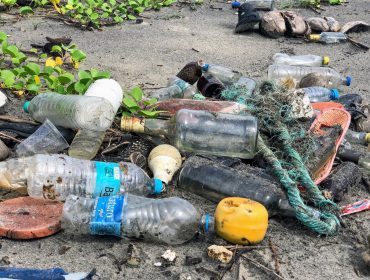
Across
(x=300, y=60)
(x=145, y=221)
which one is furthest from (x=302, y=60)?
(x=145, y=221)

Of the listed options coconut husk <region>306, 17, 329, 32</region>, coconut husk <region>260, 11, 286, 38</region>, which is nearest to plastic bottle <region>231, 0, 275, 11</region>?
coconut husk <region>260, 11, 286, 38</region>

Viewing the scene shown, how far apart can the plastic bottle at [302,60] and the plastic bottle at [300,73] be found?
37 cm

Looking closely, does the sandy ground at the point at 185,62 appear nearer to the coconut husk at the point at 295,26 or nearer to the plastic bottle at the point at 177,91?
the coconut husk at the point at 295,26

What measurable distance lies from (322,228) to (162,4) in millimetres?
5086

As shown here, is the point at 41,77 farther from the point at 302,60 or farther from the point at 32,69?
the point at 302,60

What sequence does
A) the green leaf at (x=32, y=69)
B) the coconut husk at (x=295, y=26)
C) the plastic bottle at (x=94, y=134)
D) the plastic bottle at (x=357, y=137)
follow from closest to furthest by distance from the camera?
Result: the plastic bottle at (x=94, y=134)
the plastic bottle at (x=357, y=137)
the green leaf at (x=32, y=69)
the coconut husk at (x=295, y=26)

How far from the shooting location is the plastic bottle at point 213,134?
123 inches

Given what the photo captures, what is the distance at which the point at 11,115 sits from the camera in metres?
3.57

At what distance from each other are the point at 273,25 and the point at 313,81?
1.96 meters

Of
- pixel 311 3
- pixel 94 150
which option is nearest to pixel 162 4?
pixel 311 3

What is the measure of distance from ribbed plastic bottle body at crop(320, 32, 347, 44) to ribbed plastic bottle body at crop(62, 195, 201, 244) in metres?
4.20

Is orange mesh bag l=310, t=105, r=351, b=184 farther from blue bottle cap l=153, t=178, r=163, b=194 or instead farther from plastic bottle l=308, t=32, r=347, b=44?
plastic bottle l=308, t=32, r=347, b=44

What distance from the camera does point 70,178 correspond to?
2.68 metres

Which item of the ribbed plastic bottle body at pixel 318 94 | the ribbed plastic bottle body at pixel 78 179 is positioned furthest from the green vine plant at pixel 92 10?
the ribbed plastic bottle body at pixel 78 179
